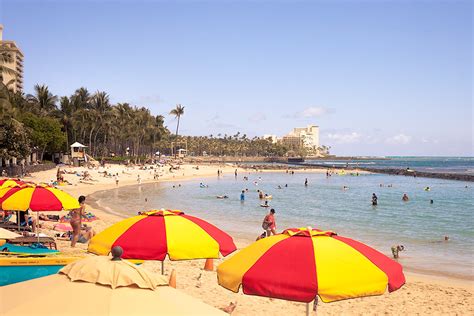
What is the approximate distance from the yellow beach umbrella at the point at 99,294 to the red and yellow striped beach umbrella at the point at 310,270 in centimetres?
107

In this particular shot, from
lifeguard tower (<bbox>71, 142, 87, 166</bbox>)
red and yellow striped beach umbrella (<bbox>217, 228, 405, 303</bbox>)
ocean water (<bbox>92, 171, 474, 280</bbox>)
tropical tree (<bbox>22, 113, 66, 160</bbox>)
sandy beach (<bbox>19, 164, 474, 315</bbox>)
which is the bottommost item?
ocean water (<bbox>92, 171, 474, 280</bbox>)

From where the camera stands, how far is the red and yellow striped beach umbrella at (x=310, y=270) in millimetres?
4664

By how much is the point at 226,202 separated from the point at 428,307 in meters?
28.5

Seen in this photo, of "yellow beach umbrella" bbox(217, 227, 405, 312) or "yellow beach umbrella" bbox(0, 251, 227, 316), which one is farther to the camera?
"yellow beach umbrella" bbox(217, 227, 405, 312)

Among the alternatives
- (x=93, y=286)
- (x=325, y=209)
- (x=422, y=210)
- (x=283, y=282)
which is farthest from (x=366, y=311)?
(x=422, y=210)

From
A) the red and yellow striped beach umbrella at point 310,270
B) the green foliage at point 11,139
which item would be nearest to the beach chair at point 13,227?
the red and yellow striped beach umbrella at point 310,270

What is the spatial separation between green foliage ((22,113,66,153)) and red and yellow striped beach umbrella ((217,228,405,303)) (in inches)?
2082

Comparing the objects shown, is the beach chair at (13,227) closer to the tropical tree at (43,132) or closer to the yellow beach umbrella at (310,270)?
the yellow beach umbrella at (310,270)

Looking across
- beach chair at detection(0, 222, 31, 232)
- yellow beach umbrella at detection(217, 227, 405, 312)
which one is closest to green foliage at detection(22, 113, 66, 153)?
beach chair at detection(0, 222, 31, 232)

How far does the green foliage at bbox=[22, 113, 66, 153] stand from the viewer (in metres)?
55.8

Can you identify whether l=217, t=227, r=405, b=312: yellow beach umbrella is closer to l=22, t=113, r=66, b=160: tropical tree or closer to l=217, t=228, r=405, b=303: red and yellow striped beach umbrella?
l=217, t=228, r=405, b=303: red and yellow striped beach umbrella

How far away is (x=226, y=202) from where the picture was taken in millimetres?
39094

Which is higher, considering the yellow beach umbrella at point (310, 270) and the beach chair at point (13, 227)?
the yellow beach umbrella at point (310, 270)

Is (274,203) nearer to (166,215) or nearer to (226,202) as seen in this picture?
(226,202)
